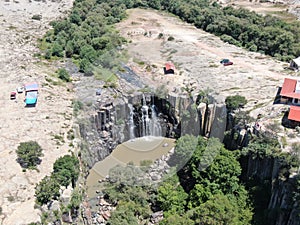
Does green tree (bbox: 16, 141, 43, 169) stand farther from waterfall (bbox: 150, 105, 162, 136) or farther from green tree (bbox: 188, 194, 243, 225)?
waterfall (bbox: 150, 105, 162, 136)

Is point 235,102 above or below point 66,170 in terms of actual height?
above

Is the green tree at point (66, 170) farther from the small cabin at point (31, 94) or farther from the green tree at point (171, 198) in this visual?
the small cabin at point (31, 94)

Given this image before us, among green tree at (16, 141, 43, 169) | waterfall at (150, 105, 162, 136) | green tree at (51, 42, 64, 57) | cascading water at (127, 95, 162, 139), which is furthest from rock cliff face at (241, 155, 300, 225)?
green tree at (51, 42, 64, 57)

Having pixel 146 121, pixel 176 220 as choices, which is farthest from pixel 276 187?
pixel 146 121

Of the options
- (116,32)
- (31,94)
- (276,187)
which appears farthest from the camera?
(116,32)

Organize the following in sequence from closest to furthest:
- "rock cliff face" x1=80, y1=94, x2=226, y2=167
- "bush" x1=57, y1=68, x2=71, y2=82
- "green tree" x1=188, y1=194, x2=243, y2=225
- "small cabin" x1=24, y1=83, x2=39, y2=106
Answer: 1. "green tree" x1=188, y1=194, x2=243, y2=225
2. "rock cliff face" x1=80, y1=94, x2=226, y2=167
3. "small cabin" x1=24, y1=83, x2=39, y2=106
4. "bush" x1=57, y1=68, x2=71, y2=82

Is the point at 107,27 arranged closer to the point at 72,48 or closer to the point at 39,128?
the point at 72,48

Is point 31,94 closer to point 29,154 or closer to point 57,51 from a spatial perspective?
point 29,154
